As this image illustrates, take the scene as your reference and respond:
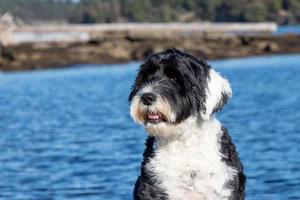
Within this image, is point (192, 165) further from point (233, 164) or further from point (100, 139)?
point (100, 139)

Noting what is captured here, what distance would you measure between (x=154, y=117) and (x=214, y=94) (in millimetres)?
497

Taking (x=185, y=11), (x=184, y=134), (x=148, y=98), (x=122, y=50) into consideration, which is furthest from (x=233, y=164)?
(x=185, y=11)

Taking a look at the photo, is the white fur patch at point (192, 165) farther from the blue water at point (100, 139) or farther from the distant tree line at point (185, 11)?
the distant tree line at point (185, 11)

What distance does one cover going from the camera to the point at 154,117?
6.39m

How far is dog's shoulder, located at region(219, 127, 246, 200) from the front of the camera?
6645 millimetres

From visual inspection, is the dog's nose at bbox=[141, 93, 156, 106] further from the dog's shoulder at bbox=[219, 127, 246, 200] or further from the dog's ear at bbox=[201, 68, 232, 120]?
the dog's shoulder at bbox=[219, 127, 246, 200]

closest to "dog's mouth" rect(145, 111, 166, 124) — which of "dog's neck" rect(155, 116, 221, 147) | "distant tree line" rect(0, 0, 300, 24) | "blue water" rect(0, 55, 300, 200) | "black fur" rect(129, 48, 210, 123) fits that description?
"black fur" rect(129, 48, 210, 123)

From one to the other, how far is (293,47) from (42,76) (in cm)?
2477

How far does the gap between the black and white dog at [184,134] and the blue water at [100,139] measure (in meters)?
4.96

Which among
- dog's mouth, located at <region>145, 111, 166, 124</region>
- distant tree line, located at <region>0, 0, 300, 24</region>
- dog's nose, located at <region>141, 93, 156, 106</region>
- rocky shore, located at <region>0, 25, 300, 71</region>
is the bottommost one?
dog's mouth, located at <region>145, 111, 166, 124</region>

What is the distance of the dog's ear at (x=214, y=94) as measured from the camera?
652 centimetres

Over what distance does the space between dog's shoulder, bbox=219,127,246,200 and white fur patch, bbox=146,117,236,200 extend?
0.04 m

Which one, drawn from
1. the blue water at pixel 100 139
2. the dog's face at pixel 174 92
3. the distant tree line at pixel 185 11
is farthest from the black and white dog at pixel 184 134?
the distant tree line at pixel 185 11

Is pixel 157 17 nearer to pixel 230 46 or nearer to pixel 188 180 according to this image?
pixel 230 46
